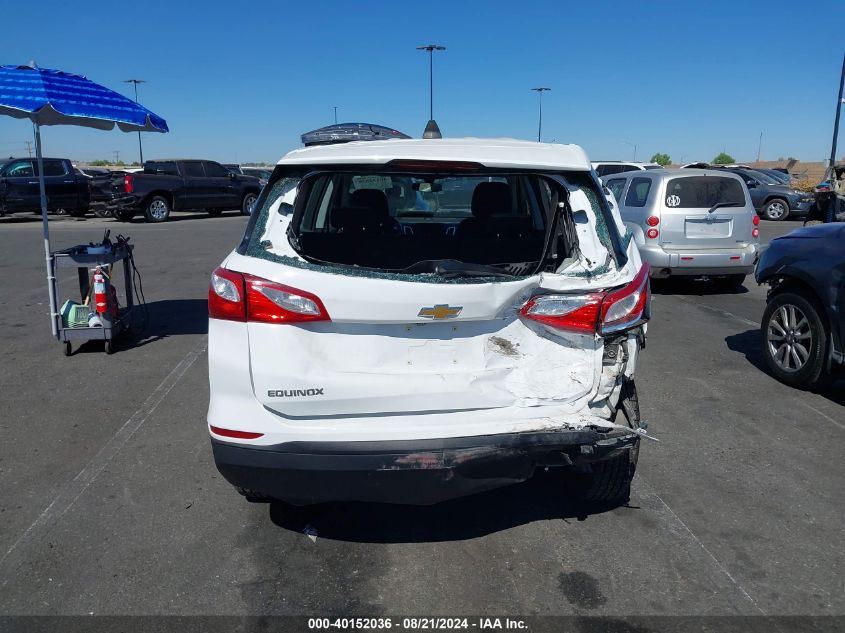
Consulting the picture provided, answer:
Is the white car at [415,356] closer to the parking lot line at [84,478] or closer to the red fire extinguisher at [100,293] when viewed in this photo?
the parking lot line at [84,478]

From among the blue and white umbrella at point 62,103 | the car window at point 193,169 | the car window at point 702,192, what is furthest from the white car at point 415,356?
the car window at point 193,169

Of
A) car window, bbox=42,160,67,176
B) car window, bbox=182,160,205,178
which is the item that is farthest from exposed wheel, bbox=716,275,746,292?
car window, bbox=42,160,67,176

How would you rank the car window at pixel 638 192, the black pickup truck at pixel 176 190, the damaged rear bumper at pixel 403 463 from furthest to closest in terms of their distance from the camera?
the black pickup truck at pixel 176 190
the car window at pixel 638 192
the damaged rear bumper at pixel 403 463

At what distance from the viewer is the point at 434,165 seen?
3.12 meters

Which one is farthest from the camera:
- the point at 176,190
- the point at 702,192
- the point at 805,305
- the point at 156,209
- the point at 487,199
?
the point at 176,190

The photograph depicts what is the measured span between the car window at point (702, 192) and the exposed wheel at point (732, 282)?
1167 millimetres

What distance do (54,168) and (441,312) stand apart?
80.6 feet

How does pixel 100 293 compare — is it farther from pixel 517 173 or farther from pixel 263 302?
pixel 517 173

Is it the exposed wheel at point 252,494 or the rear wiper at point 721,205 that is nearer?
the exposed wheel at point 252,494

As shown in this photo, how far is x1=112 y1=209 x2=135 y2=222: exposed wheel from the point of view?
23.4 meters

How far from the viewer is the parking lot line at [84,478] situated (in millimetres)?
3408

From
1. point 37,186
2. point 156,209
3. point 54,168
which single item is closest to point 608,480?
point 156,209

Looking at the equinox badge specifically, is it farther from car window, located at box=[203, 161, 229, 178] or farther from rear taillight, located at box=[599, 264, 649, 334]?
car window, located at box=[203, 161, 229, 178]

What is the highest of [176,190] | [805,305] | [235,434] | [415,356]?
[176,190]
